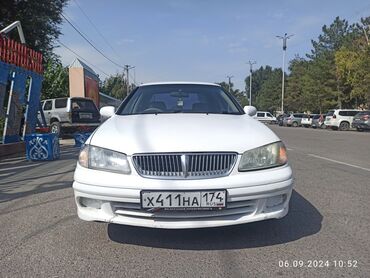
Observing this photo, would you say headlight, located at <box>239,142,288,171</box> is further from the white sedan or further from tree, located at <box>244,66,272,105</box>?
tree, located at <box>244,66,272,105</box>

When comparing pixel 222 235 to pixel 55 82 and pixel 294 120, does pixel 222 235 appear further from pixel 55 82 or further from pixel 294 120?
pixel 294 120

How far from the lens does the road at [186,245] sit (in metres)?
3.52

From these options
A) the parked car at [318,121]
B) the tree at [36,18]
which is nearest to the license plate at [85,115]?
the tree at [36,18]

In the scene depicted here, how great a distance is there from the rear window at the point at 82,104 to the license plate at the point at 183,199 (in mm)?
16692

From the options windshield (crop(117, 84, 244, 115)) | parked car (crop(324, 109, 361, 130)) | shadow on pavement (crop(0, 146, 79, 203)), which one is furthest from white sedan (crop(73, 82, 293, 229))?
parked car (crop(324, 109, 361, 130))

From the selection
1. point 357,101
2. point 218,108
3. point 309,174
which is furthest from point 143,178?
point 357,101

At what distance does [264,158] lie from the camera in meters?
4.05

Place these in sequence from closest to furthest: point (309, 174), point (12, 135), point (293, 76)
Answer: point (309, 174)
point (12, 135)
point (293, 76)

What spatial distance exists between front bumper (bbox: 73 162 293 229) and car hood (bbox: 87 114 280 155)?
265 mm

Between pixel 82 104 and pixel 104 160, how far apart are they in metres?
16.5

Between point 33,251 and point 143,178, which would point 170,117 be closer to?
point 143,178

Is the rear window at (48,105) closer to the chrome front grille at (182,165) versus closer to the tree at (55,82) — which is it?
the tree at (55,82)

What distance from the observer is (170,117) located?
4.94 m

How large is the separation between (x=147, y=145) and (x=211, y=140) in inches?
22.0
